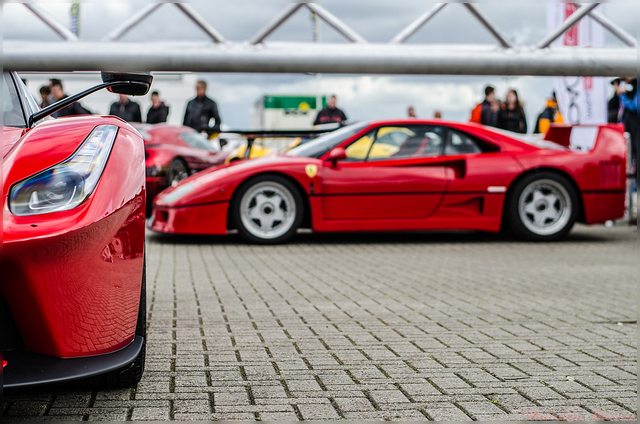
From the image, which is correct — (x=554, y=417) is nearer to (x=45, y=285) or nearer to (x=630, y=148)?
(x=45, y=285)

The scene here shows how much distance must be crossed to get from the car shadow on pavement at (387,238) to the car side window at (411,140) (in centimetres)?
93

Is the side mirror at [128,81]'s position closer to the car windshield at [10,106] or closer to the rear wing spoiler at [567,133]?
the car windshield at [10,106]

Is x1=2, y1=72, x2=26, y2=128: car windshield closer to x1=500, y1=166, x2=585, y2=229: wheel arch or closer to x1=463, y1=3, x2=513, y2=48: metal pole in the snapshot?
x1=463, y1=3, x2=513, y2=48: metal pole

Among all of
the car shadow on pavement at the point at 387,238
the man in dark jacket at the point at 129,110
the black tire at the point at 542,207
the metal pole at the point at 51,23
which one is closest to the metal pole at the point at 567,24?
the black tire at the point at 542,207

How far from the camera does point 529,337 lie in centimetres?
354

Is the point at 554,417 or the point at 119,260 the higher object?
the point at 119,260

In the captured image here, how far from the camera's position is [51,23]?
17.1ft

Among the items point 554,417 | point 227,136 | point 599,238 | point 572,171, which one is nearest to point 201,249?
point 227,136

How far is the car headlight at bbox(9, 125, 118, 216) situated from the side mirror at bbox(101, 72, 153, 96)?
1.44 ft

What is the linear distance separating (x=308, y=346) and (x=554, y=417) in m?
1.23

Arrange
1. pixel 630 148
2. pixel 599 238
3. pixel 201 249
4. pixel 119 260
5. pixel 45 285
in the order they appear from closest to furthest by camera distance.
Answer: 1. pixel 45 285
2. pixel 119 260
3. pixel 201 249
4. pixel 599 238
5. pixel 630 148

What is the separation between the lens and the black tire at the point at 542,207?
762cm

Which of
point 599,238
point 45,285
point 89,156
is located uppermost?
point 89,156

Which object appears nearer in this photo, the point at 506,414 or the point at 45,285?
the point at 45,285
